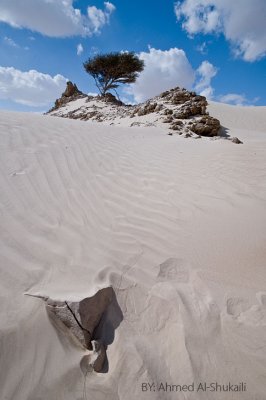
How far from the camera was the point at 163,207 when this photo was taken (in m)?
2.80

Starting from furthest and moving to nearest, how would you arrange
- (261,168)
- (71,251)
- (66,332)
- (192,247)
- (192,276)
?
(261,168) < (192,247) < (71,251) < (192,276) < (66,332)

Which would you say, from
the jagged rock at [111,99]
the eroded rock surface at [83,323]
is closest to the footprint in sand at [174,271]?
the eroded rock surface at [83,323]

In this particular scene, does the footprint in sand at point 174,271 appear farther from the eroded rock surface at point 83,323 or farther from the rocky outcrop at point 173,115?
the rocky outcrop at point 173,115

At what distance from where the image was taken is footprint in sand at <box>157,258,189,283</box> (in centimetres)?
179

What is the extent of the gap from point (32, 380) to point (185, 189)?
2702 millimetres

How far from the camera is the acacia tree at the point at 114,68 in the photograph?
2081cm

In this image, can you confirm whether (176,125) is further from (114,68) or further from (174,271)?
(114,68)

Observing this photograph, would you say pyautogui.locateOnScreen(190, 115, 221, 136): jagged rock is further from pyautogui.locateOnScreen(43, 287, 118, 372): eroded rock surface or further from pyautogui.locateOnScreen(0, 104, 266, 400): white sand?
pyautogui.locateOnScreen(43, 287, 118, 372): eroded rock surface

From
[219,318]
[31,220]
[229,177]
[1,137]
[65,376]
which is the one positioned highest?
[1,137]

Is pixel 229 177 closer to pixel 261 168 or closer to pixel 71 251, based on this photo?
pixel 261 168

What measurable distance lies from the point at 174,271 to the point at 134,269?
0.33 meters

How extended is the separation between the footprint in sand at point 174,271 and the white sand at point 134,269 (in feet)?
0.04

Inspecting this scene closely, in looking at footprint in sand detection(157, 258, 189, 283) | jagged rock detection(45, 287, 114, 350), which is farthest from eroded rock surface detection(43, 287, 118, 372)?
footprint in sand detection(157, 258, 189, 283)

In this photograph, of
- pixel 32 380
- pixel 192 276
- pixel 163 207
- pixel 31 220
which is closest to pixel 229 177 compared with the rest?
pixel 163 207
